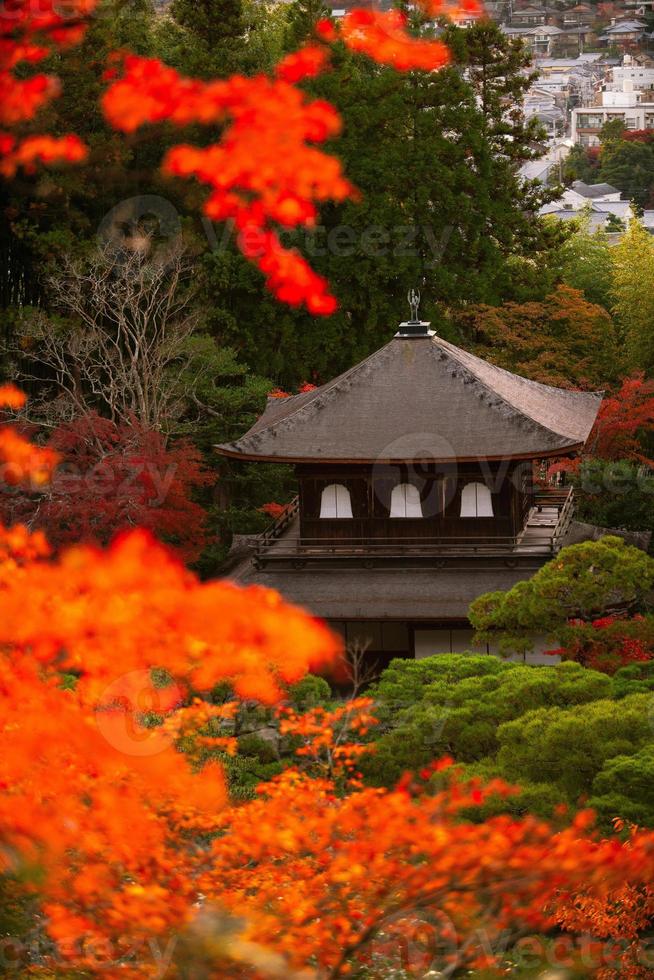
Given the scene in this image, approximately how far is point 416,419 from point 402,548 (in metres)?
2.03

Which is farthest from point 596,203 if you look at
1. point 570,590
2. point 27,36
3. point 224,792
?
point 27,36

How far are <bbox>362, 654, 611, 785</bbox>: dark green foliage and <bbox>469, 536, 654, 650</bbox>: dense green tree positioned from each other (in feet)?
6.55

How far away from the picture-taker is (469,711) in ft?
45.8

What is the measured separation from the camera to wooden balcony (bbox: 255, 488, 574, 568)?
802 inches

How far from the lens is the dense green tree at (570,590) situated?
1644cm

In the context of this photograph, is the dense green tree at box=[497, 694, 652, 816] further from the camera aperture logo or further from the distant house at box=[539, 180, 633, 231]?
the distant house at box=[539, 180, 633, 231]

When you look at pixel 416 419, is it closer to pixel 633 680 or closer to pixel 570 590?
pixel 570 590

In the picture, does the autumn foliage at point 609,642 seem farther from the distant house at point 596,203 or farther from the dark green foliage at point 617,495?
the distant house at point 596,203

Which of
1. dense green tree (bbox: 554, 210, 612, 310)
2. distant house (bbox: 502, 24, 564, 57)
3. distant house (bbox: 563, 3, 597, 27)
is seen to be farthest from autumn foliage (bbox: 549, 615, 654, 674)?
distant house (bbox: 563, 3, 597, 27)

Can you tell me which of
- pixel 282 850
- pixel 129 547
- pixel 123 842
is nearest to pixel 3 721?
pixel 123 842

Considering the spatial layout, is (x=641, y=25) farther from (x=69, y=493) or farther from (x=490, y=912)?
(x=490, y=912)

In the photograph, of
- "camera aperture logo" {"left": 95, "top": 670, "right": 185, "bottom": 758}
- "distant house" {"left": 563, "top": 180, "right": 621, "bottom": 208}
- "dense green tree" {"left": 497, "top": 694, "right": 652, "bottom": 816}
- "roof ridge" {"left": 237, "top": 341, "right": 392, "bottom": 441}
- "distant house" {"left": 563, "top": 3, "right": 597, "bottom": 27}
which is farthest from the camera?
"distant house" {"left": 563, "top": 3, "right": 597, "bottom": 27}

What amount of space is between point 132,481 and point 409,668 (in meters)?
7.61

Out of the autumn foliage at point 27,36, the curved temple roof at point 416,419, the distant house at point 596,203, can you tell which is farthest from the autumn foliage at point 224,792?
the distant house at point 596,203
